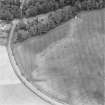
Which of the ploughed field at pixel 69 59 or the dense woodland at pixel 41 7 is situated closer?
the ploughed field at pixel 69 59

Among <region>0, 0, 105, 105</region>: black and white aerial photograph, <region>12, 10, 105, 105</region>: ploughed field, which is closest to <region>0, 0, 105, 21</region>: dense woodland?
<region>0, 0, 105, 105</region>: black and white aerial photograph

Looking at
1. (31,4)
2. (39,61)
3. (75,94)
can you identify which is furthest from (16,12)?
(75,94)

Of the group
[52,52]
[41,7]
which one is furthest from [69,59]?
[41,7]

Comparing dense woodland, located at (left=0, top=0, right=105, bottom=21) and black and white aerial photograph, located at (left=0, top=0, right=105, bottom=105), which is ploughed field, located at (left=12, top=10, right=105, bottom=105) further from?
dense woodland, located at (left=0, top=0, right=105, bottom=21)

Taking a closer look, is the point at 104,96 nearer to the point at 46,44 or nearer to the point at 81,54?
the point at 81,54

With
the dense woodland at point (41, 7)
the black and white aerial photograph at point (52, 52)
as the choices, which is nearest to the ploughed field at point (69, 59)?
the black and white aerial photograph at point (52, 52)

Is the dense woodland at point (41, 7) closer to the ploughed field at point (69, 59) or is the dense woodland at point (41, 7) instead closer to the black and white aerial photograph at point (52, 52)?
the black and white aerial photograph at point (52, 52)
